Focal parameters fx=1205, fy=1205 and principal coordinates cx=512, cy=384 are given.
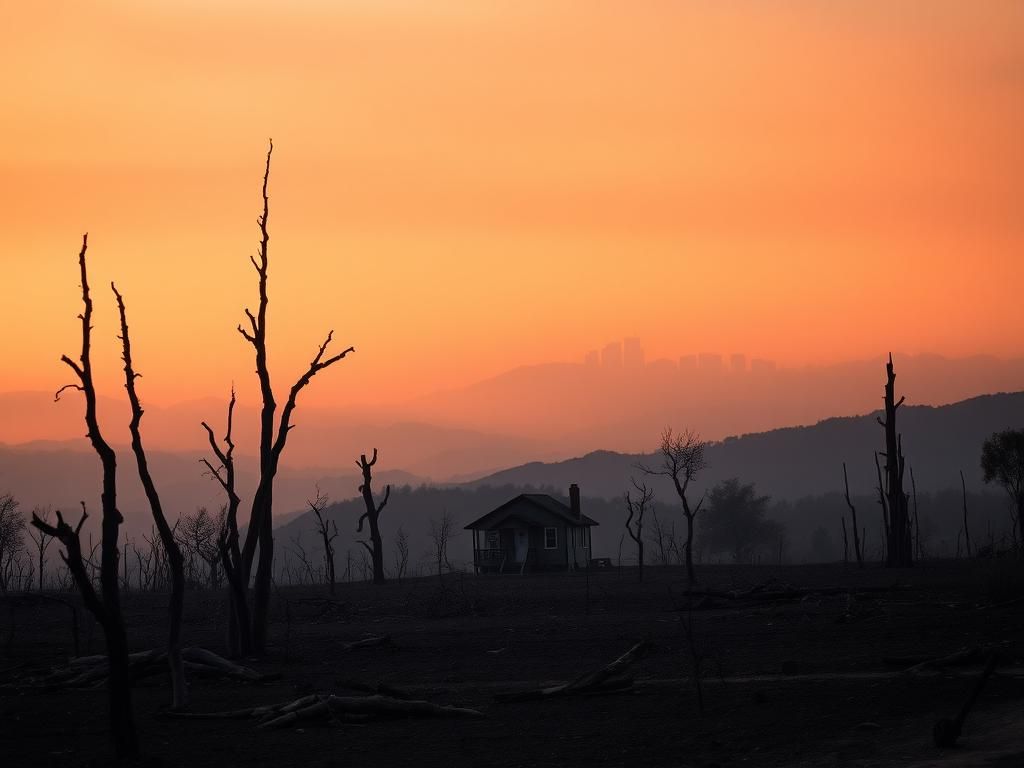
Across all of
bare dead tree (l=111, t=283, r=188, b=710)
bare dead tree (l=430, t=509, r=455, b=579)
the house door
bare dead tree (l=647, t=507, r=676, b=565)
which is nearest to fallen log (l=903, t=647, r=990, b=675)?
bare dead tree (l=111, t=283, r=188, b=710)

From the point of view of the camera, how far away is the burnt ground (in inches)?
627

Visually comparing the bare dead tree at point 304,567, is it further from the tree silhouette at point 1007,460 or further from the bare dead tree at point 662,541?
the tree silhouette at point 1007,460

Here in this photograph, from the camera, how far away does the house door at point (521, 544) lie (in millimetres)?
67000

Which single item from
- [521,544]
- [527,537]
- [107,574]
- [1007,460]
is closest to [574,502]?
[527,537]

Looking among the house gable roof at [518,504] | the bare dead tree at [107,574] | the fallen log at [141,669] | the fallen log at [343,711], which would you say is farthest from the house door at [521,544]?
→ the bare dead tree at [107,574]

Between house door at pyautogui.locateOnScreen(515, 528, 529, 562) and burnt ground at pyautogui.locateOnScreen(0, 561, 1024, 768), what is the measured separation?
27.7m

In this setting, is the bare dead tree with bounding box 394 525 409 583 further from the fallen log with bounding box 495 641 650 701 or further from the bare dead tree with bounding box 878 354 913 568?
the fallen log with bounding box 495 641 650 701

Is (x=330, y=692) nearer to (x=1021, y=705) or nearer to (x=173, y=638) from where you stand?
(x=173, y=638)

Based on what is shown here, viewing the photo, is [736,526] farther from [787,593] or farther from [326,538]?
[787,593]

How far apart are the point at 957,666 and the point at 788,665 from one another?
280cm

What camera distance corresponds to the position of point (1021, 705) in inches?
640

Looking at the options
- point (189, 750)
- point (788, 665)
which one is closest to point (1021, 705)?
point (788, 665)

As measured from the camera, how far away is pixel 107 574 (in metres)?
16.1

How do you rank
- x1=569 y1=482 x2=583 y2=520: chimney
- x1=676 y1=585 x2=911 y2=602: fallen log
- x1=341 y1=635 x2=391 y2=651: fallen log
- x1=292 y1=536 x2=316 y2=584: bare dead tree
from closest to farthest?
x1=341 y1=635 x2=391 y2=651: fallen log < x1=676 y1=585 x2=911 y2=602: fallen log < x1=292 y1=536 x2=316 y2=584: bare dead tree < x1=569 y1=482 x2=583 y2=520: chimney
